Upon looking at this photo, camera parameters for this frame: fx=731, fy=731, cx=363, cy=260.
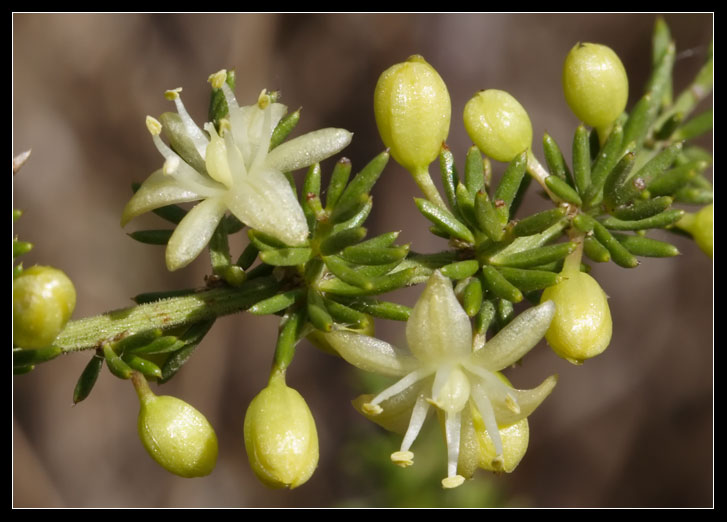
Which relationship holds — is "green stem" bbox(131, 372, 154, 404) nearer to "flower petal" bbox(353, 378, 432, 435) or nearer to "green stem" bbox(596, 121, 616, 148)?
"flower petal" bbox(353, 378, 432, 435)

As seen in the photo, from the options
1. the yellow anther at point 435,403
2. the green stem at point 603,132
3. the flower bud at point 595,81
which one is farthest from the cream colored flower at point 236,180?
the green stem at point 603,132

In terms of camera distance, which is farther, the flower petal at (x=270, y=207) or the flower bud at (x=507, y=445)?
the flower bud at (x=507, y=445)

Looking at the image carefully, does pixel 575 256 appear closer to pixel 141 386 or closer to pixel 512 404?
pixel 512 404

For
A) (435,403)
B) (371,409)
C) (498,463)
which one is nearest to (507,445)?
(498,463)

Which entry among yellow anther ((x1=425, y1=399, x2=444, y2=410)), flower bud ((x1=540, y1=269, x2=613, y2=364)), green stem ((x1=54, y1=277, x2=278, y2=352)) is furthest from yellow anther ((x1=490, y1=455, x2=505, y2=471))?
green stem ((x1=54, y1=277, x2=278, y2=352))

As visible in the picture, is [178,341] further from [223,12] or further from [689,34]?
[689,34]

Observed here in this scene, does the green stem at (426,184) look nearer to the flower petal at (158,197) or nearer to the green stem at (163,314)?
the green stem at (163,314)

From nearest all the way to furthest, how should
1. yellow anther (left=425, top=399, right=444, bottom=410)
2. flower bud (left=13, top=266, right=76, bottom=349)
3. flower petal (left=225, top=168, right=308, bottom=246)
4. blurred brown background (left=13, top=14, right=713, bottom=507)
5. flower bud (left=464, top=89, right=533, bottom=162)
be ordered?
1. flower bud (left=13, top=266, right=76, bottom=349)
2. flower petal (left=225, top=168, right=308, bottom=246)
3. yellow anther (left=425, top=399, right=444, bottom=410)
4. flower bud (left=464, top=89, right=533, bottom=162)
5. blurred brown background (left=13, top=14, right=713, bottom=507)
